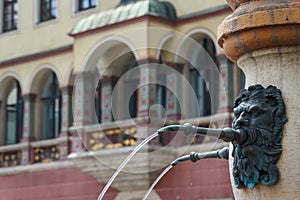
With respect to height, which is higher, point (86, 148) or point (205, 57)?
point (205, 57)

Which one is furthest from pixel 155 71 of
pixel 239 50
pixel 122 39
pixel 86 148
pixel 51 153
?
pixel 239 50

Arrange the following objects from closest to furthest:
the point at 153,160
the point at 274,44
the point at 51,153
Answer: the point at 274,44
the point at 153,160
the point at 51,153

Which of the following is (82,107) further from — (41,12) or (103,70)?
(41,12)

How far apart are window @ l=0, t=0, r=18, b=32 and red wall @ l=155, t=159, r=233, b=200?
7092 millimetres

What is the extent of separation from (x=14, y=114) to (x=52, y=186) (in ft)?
10.5

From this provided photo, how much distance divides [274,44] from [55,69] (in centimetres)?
1600

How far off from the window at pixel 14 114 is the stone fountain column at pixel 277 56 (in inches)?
681

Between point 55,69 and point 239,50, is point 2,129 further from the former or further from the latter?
point 239,50

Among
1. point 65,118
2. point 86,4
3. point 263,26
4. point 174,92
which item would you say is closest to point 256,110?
point 263,26

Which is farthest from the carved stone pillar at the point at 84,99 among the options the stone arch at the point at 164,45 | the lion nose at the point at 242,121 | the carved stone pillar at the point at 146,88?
the lion nose at the point at 242,121

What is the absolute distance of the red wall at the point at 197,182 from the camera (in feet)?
52.5

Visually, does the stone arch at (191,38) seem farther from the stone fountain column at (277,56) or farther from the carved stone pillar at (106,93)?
the stone fountain column at (277,56)

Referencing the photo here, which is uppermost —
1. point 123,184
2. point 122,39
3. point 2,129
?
point 122,39

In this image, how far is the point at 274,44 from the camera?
469cm
